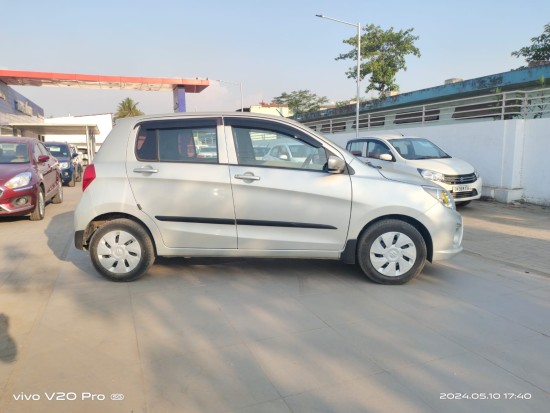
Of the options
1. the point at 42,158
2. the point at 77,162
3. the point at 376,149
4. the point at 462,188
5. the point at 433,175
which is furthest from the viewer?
the point at 77,162

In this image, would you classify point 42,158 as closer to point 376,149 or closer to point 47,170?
point 47,170

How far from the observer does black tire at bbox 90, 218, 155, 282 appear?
4.38m

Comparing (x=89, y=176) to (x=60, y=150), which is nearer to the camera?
(x=89, y=176)

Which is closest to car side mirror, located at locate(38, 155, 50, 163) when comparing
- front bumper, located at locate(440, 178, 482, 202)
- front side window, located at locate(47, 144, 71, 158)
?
front side window, located at locate(47, 144, 71, 158)

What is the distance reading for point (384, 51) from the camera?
1203 inches

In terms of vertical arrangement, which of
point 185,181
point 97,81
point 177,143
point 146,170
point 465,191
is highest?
point 97,81

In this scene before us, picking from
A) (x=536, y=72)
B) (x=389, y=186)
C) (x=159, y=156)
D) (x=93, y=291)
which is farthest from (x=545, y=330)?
(x=536, y=72)

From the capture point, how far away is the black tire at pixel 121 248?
438cm

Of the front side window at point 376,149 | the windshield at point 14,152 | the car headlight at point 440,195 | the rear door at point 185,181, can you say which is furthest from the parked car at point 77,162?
the car headlight at point 440,195

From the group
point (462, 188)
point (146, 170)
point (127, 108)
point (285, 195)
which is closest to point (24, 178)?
point (146, 170)

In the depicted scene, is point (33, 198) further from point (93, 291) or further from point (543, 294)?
point (543, 294)

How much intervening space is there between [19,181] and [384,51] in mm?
28705

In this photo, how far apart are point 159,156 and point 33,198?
4.67 meters

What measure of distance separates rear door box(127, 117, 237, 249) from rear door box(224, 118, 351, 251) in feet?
0.49
